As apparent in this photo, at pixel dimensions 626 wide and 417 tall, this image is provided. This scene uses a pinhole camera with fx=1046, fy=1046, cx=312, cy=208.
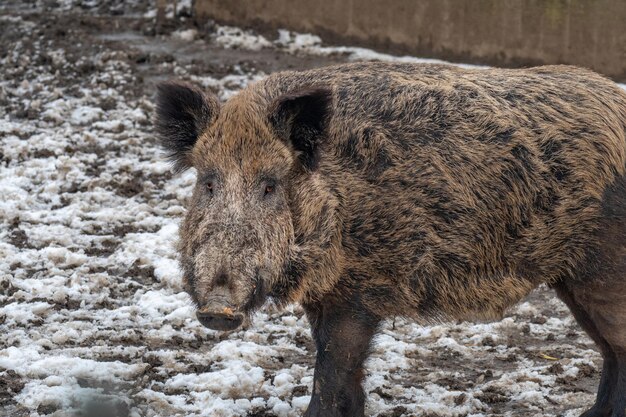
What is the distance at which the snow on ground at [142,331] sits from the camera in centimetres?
583

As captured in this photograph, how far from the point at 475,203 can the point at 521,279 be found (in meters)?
0.49

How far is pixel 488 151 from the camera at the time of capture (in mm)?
5359

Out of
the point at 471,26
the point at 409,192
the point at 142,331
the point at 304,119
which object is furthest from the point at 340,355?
the point at 471,26

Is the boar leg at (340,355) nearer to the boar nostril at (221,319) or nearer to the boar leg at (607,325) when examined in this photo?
the boar nostril at (221,319)

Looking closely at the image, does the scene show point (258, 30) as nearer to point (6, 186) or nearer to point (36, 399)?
point (6, 186)

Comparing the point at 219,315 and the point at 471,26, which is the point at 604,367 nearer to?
the point at 219,315

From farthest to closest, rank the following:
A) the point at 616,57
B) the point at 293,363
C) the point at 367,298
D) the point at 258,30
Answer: the point at 258,30
the point at 616,57
the point at 293,363
the point at 367,298

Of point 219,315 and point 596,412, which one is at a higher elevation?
point 219,315

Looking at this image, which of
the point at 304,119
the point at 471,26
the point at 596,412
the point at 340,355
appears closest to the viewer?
the point at 304,119

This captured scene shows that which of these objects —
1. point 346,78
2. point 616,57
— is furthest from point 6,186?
point 616,57

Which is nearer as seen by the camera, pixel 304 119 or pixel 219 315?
pixel 219 315

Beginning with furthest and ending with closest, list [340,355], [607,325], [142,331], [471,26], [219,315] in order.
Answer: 1. [471,26]
2. [142,331]
3. [607,325]
4. [340,355]
5. [219,315]

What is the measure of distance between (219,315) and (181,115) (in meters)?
1.31

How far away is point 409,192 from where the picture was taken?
17.3 ft
